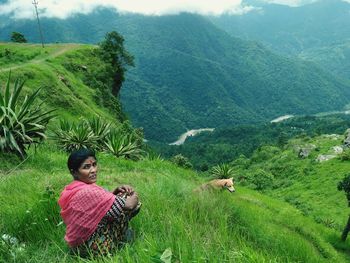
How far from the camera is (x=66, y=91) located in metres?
43.5

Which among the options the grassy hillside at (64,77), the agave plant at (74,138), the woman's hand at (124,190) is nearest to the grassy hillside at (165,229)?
the woman's hand at (124,190)

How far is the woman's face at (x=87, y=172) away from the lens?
5.34 m

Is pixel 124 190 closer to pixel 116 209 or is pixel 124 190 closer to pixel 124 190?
pixel 124 190

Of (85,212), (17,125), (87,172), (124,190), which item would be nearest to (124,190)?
(124,190)

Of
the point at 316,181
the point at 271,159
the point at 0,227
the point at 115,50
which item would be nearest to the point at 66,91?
the point at 115,50

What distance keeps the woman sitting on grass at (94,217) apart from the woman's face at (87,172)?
0.12 metres

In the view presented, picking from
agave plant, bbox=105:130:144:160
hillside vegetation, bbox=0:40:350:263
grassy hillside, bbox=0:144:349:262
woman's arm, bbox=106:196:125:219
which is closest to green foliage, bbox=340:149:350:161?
agave plant, bbox=105:130:144:160

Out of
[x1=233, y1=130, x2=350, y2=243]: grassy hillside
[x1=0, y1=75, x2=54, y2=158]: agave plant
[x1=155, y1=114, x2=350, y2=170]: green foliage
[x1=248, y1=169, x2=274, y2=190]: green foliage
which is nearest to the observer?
[x1=0, y1=75, x2=54, y2=158]: agave plant

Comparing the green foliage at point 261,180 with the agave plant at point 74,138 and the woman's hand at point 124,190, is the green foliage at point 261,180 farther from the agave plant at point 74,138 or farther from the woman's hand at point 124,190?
the woman's hand at point 124,190

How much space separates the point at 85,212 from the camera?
4.98 meters

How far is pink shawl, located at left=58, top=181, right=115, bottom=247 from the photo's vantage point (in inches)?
195

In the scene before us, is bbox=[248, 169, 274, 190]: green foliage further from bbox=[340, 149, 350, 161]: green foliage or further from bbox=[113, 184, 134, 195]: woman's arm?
bbox=[113, 184, 134, 195]: woman's arm

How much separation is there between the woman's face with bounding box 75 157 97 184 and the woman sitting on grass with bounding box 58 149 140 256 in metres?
0.12

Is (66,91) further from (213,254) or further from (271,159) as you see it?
(271,159)
